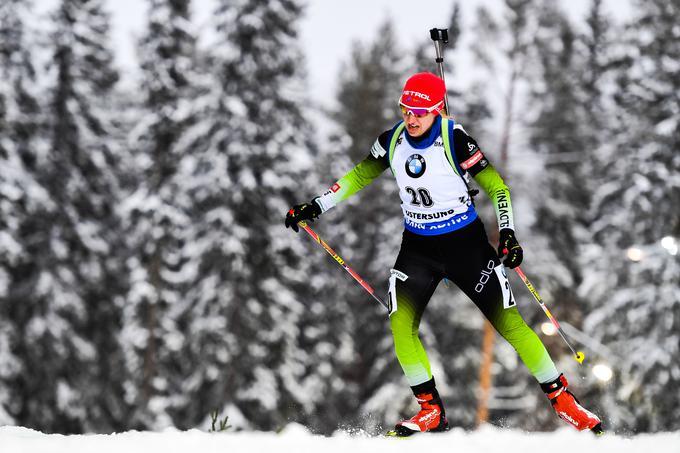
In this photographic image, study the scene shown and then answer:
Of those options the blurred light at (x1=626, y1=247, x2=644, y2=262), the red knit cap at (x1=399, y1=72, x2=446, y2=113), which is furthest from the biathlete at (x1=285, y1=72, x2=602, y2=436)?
the blurred light at (x1=626, y1=247, x2=644, y2=262)

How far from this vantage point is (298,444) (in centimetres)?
467

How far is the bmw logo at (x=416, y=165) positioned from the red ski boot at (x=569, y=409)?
1838mm

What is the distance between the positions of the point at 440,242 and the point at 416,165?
605 mm

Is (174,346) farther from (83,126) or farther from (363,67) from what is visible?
(363,67)

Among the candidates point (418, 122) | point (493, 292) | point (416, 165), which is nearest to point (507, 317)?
point (493, 292)

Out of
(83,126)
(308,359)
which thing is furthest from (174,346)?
(83,126)

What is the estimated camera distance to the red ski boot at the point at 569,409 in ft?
16.8

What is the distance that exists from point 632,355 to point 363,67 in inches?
754

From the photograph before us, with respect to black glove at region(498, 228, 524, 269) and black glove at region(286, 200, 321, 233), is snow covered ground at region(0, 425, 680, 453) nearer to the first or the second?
black glove at region(498, 228, 524, 269)

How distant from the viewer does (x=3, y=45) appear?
20.1 m

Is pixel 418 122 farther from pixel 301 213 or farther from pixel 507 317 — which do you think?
pixel 507 317

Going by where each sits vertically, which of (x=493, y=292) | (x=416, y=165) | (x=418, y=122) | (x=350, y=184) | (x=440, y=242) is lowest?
(x=493, y=292)

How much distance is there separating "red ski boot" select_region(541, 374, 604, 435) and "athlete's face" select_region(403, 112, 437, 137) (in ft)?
6.86

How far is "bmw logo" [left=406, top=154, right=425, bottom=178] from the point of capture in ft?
16.5
